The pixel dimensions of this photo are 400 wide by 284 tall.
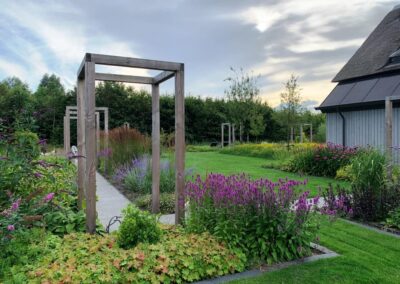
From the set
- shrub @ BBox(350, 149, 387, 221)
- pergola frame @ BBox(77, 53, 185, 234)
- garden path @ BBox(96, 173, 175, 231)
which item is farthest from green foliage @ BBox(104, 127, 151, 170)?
shrub @ BBox(350, 149, 387, 221)

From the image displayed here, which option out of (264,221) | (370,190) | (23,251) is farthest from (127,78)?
(370,190)

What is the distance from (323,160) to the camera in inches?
414

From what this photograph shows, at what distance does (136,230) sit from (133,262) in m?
0.52

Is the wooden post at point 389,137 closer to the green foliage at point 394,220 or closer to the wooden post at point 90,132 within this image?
the green foliage at point 394,220

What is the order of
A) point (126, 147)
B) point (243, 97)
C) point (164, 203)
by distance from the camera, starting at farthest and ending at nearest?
1. point (243, 97)
2. point (126, 147)
3. point (164, 203)

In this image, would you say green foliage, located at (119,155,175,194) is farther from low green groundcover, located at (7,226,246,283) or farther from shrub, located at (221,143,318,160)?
shrub, located at (221,143,318,160)

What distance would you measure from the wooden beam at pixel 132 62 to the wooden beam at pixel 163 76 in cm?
23

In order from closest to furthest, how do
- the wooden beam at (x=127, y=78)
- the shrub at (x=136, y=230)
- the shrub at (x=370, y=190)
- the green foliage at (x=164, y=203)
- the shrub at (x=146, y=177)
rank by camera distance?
the shrub at (x=136, y=230)
the shrub at (x=370, y=190)
the wooden beam at (x=127, y=78)
the green foliage at (x=164, y=203)
the shrub at (x=146, y=177)

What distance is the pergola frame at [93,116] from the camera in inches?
142

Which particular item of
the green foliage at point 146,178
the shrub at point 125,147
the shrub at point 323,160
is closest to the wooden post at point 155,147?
the green foliage at point 146,178

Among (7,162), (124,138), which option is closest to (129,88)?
(124,138)

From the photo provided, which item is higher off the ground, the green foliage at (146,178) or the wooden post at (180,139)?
the wooden post at (180,139)

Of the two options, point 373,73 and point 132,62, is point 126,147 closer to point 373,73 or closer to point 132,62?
point 132,62

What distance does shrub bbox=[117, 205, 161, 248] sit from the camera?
3430mm
